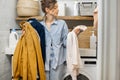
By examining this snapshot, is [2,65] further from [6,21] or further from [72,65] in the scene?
[72,65]

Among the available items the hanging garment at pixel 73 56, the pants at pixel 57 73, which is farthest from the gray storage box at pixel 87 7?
the pants at pixel 57 73

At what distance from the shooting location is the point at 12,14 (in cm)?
315

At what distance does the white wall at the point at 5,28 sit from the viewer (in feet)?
9.01

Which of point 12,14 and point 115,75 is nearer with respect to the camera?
point 115,75

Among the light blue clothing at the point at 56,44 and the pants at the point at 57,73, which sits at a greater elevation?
the light blue clothing at the point at 56,44

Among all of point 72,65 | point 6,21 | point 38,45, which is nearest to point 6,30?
point 6,21

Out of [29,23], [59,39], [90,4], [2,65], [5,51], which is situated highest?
[90,4]

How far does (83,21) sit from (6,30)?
131 cm

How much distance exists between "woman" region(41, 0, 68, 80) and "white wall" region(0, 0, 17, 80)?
626 mm

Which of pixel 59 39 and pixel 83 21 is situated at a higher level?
pixel 83 21

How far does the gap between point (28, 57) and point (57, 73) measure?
1.53 feet

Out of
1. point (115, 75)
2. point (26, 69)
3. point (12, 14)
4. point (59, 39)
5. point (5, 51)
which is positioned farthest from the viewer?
point (12, 14)

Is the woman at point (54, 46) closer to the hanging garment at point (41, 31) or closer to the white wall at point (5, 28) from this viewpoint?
the hanging garment at point (41, 31)

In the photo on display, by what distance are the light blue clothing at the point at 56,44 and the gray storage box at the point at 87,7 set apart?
0.49 metres
